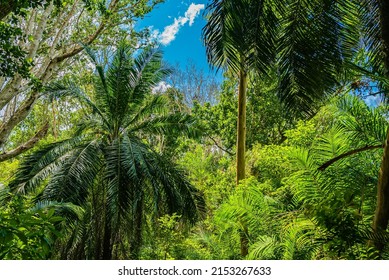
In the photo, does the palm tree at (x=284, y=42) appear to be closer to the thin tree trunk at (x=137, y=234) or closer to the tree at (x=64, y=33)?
the tree at (x=64, y=33)

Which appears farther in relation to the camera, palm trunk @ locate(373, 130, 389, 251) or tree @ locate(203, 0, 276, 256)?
tree @ locate(203, 0, 276, 256)

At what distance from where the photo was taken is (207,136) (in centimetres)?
814

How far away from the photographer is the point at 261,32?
12.6 feet

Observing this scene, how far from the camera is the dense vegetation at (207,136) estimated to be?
330 cm

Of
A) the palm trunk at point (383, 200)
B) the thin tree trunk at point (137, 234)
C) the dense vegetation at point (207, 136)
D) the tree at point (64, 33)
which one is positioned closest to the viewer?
the palm trunk at point (383, 200)

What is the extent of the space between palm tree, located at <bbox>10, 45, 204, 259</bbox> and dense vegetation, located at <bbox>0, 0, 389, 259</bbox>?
21 millimetres

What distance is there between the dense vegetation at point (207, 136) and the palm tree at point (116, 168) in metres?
0.02

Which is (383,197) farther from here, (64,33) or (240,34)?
(64,33)

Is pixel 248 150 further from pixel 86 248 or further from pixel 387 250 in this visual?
pixel 387 250

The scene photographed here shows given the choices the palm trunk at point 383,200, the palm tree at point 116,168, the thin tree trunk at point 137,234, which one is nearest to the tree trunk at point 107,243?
the palm tree at point 116,168

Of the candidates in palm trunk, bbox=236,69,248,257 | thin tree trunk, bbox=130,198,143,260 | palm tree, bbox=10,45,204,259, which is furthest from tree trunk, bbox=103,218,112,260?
palm trunk, bbox=236,69,248,257

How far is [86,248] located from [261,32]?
382cm

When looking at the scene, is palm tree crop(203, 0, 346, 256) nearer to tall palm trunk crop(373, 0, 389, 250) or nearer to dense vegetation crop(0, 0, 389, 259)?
dense vegetation crop(0, 0, 389, 259)

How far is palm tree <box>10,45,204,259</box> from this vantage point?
5.29 meters
